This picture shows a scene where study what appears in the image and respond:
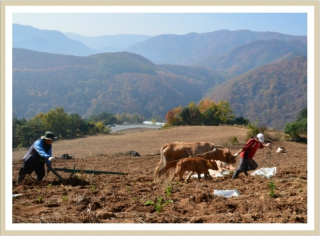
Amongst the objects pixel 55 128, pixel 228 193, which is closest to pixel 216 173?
pixel 228 193

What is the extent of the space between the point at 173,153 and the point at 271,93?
142324 millimetres

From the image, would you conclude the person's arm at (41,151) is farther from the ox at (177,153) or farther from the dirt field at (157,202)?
the ox at (177,153)

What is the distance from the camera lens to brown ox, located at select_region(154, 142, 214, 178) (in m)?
10.8

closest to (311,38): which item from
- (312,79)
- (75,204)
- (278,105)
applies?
(312,79)

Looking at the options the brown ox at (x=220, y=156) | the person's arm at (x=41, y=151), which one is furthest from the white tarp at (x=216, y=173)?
the person's arm at (x=41, y=151)

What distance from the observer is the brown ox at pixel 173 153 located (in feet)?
35.4

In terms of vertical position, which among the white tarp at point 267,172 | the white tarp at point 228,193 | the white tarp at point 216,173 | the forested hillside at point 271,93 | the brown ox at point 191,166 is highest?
the forested hillside at point 271,93

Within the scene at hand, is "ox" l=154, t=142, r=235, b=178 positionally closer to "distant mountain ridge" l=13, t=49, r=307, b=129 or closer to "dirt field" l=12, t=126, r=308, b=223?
"dirt field" l=12, t=126, r=308, b=223

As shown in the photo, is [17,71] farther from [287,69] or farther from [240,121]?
[240,121]

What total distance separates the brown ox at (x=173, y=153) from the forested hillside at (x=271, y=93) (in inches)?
4238

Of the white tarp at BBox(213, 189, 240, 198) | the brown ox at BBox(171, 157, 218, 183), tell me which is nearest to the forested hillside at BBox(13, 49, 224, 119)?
the brown ox at BBox(171, 157, 218, 183)

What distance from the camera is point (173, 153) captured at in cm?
1091

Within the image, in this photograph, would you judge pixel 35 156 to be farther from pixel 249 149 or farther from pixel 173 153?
pixel 249 149

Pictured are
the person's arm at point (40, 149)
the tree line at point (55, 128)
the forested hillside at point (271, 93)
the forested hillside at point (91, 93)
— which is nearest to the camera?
the person's arm at point (40, 149)
